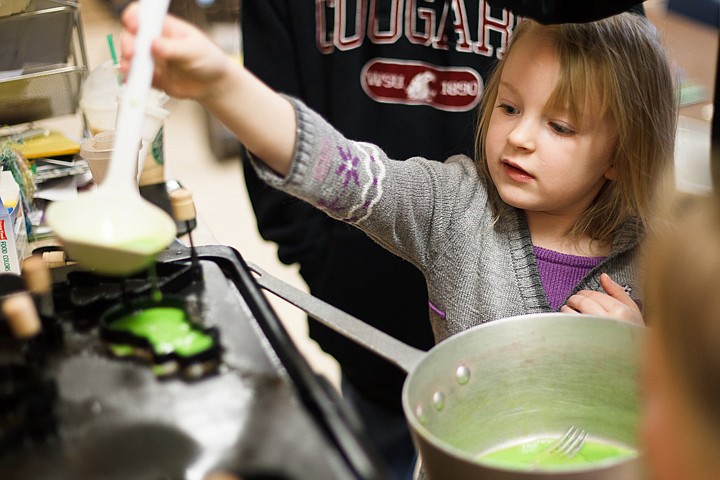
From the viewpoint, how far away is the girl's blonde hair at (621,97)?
940mm

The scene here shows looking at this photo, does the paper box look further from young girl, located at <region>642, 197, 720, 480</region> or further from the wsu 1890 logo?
young girl, located at <region>642, 197, 720, 480</region>

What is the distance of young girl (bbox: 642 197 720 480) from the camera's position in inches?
17.5

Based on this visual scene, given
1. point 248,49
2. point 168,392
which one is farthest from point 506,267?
point 248,49

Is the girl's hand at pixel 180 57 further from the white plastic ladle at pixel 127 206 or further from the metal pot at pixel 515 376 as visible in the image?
the metal pot at pixel 515 376

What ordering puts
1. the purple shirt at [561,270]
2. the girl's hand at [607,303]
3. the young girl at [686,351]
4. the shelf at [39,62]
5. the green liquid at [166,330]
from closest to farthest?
the young girl at [686,351], the green liquid at [166,330], the girl's hand at [607,303], the purple shirt at [561,270], the shelf at [39,62]

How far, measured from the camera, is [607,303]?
93 cm

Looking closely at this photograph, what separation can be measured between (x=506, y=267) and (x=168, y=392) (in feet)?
1.72

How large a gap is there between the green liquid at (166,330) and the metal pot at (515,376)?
119 millimetres

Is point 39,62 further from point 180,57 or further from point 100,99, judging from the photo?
point 180,57

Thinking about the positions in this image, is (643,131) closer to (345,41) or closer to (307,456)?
(345,41)

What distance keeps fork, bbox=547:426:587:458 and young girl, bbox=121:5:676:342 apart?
15 centimetres

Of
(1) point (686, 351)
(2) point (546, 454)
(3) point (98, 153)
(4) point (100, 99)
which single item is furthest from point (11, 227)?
(1) point (686, 351)

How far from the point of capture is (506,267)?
1014 millimetres

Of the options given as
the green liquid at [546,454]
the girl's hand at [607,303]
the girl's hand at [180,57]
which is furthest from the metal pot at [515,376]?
the girl's hand at [180,57]
